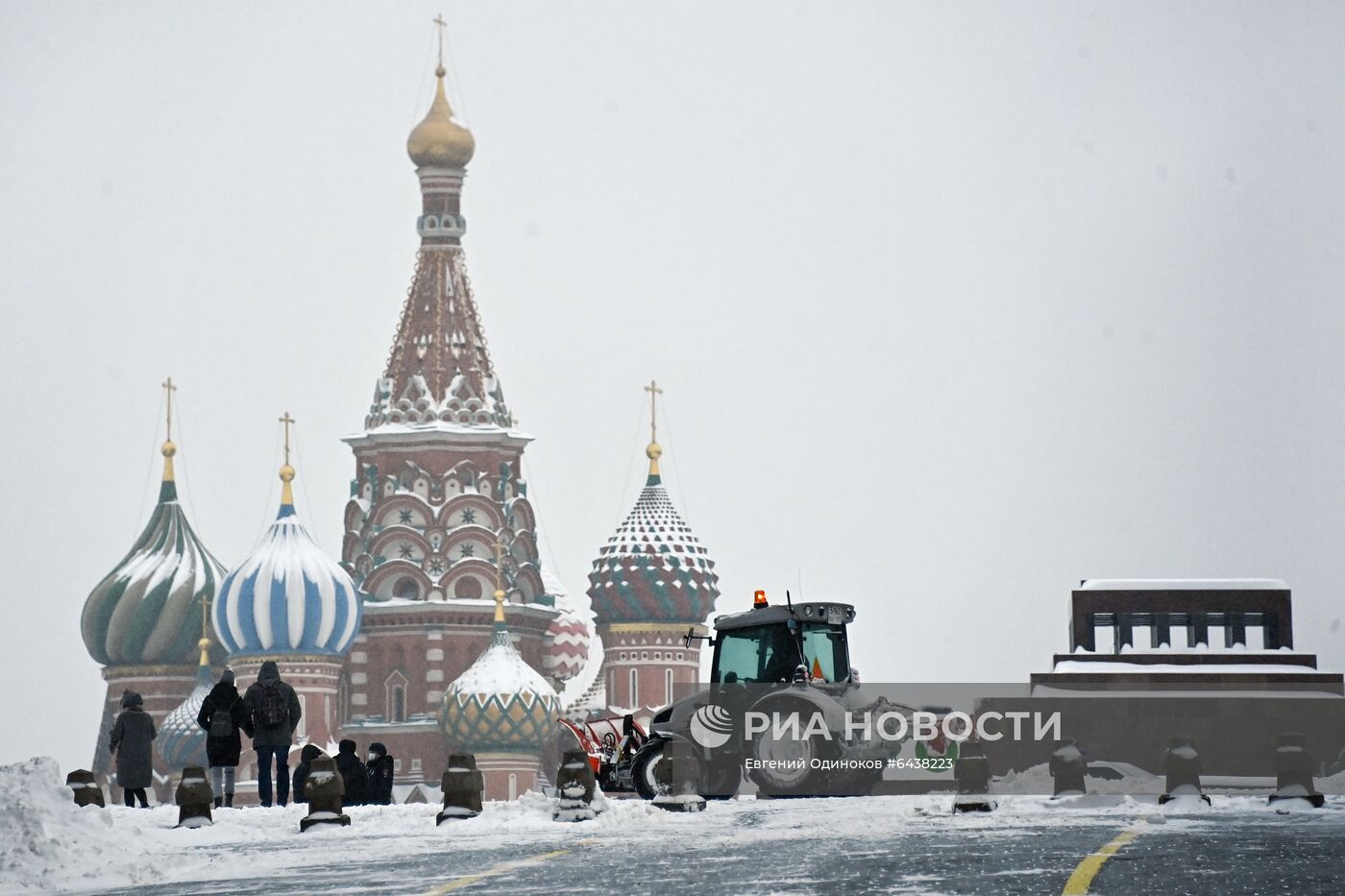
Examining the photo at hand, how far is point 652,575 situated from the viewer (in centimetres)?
13988

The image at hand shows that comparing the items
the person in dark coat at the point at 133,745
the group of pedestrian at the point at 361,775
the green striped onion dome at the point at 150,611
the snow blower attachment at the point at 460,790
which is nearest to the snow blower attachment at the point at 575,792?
the snow blower attachment at the point at 460,790

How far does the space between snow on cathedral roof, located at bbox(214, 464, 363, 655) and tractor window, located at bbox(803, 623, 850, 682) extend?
102 meters

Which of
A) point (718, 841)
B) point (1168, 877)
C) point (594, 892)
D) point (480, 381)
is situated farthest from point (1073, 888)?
point (480, 381)

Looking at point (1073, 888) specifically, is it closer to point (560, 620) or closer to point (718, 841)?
point (718, 841)

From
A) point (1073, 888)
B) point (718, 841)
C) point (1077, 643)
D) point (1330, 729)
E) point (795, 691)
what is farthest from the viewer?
point (1077, 643)

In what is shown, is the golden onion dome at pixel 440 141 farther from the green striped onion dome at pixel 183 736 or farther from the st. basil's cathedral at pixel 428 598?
the green striped onion dome at pixel 183 736

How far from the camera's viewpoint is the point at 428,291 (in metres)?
140

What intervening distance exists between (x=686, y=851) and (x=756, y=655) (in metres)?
10.5

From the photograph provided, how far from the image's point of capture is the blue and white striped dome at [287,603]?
13162cm

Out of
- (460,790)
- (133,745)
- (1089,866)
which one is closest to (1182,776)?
(460,790)

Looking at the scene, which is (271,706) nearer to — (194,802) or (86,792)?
(86,792)

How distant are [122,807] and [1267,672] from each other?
38442 millimetres

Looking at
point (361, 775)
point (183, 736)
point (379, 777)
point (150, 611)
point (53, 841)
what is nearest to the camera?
point (53, 841)

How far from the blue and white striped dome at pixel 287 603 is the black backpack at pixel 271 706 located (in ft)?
333
